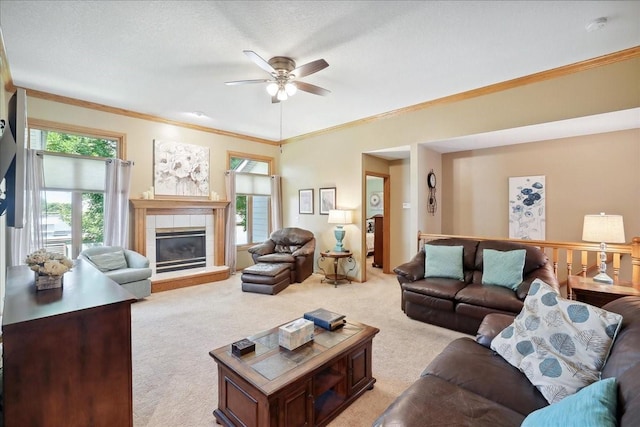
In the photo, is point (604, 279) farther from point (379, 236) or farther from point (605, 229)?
point (379, 236)

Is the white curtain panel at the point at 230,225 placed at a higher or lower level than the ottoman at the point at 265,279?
higher

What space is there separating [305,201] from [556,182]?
436cm

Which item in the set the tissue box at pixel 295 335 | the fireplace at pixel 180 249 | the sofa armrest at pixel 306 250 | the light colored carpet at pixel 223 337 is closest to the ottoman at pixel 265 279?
the light colored carpet at pixel 223 337

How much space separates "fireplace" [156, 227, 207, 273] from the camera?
5.04 m

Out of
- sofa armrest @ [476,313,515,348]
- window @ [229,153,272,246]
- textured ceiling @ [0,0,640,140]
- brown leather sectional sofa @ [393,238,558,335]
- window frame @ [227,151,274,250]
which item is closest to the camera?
sofa armrest @ [476,313,515,348]

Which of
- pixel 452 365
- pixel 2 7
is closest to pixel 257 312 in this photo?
pixel 452 365

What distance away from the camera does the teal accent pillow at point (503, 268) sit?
3082 millimetres

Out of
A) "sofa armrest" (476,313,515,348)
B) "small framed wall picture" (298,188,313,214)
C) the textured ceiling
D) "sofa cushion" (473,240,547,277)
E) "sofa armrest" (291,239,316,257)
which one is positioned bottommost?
"sofa armrest" (476,313,515,348)

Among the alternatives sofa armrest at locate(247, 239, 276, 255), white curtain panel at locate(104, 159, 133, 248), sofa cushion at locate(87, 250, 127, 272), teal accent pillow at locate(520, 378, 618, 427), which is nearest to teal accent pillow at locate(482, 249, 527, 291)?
teal accent pillow at locate(520, 378, 618, 427)

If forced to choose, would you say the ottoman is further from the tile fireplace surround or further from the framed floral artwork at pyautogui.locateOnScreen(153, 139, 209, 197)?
the framed floral artwork at pyautogui.locateOnScreen(153, 139, 209, 197)

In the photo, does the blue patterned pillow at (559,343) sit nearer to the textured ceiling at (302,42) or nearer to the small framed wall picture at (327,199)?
the textured ceiling at (302,42)

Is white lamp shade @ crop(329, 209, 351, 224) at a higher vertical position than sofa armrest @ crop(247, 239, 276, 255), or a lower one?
higher

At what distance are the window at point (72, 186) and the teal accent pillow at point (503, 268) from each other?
559 centimetres

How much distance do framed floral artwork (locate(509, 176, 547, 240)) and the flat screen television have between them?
559 centimetres
